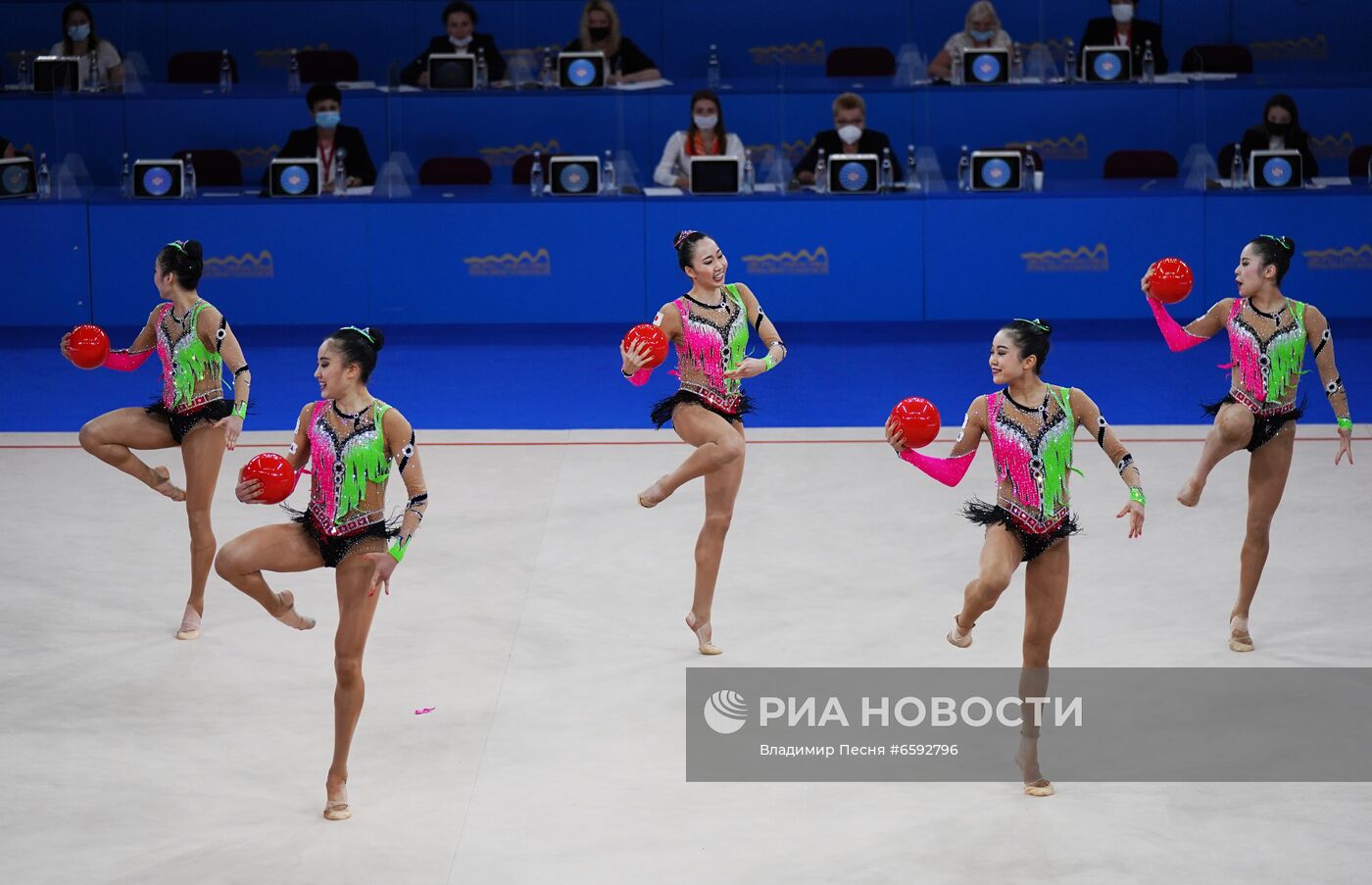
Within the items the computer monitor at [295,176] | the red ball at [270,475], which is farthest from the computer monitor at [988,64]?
the red ball at [270,475]

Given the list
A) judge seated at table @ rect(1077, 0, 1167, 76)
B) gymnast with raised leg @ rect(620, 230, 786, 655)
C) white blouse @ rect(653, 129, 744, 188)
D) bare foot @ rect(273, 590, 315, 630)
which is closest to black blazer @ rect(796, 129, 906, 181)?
white blouse @ rect(653, 129, 744, 188)

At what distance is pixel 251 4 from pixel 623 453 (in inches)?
366

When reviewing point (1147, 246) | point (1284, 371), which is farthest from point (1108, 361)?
point (1284, 371)

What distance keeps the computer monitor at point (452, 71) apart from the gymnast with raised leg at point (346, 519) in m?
9.85

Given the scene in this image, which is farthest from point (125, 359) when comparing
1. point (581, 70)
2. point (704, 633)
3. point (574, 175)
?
point (581, 70)

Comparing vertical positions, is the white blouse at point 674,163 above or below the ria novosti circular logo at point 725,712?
above

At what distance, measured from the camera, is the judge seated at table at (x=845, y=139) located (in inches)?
579

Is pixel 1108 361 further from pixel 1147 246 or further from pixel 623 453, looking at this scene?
pixel 623 453

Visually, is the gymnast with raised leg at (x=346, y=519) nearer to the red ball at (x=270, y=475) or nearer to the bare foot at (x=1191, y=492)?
the red ball at (x=270, y=475)

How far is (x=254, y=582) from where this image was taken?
20.7ft

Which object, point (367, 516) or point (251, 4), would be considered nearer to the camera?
point (367, 516)

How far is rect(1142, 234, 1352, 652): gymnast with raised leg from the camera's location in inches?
294

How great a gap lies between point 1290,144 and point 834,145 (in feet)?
12.8

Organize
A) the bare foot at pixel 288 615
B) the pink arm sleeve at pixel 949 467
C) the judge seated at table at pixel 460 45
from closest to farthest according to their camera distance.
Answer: the pink arm sleeve at pixel 949 467
the bare foot at pixel 288 615
the judge seated at table at pixel 460 45
